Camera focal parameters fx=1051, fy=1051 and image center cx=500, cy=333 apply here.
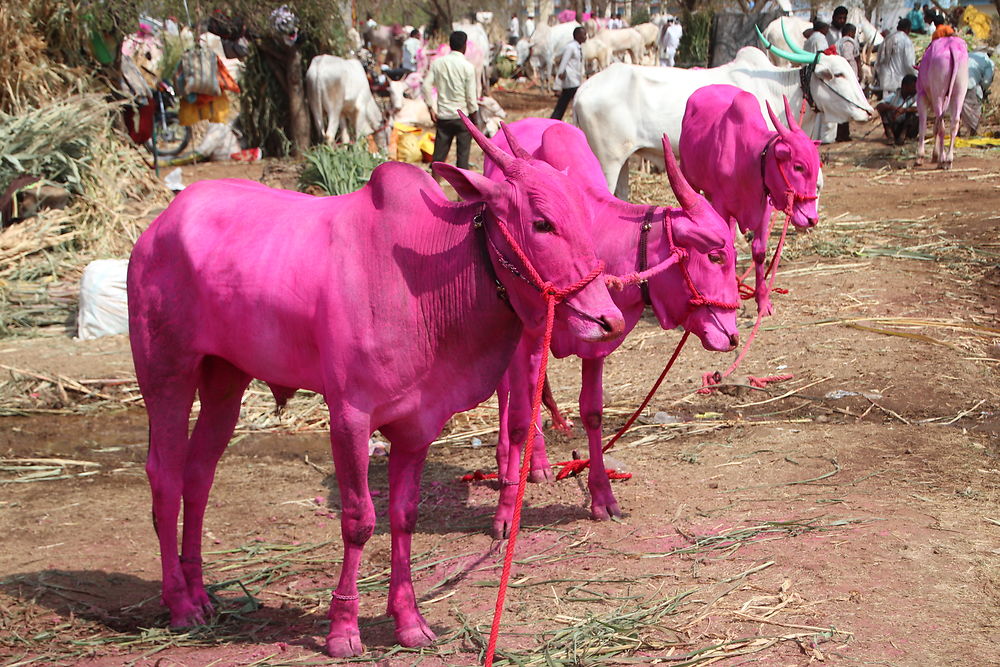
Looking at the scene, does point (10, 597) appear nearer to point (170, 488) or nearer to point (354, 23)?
point (170, 488)

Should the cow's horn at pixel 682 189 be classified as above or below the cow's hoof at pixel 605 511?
above

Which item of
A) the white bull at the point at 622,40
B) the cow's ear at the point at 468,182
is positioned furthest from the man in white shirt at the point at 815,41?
the cow's ear at the point at 468,182

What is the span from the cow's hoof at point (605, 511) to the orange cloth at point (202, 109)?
13.5m

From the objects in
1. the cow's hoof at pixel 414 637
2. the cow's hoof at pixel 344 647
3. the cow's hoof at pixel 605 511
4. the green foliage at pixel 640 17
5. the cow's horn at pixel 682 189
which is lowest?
the cow's hoof at pixel 605 511

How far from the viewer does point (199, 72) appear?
16.1 metres

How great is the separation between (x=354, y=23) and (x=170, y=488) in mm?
27074

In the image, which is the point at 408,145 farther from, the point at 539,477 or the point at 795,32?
the point at 539,477

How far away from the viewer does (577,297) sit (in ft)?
11.2

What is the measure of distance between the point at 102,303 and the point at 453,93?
20.4 ft

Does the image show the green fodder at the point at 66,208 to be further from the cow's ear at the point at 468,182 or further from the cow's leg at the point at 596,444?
the cow's ear at the point at 468,182

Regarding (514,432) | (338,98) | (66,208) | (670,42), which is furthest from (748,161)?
(670,42)

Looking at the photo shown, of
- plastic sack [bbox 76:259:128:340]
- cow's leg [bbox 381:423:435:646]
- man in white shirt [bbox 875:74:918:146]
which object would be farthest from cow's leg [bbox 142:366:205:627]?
man in white shirt [bbox 875:74:918:146]

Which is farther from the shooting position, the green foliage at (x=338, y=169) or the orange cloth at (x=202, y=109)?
the orange cloth at (x=202, y=109)

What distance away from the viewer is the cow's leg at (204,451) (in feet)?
14.5
